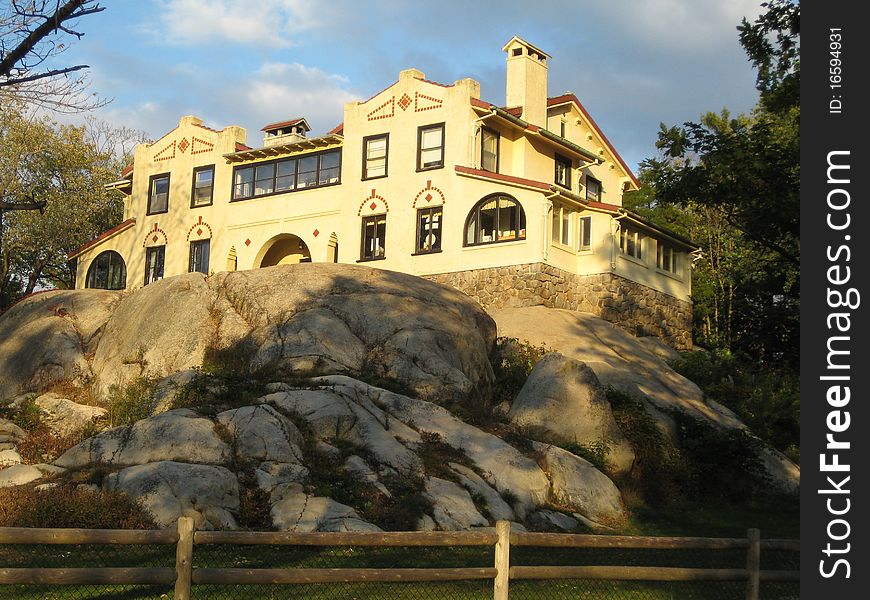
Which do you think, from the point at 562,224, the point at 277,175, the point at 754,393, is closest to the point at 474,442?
the point at 754,393

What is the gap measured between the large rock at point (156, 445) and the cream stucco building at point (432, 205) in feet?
63.6

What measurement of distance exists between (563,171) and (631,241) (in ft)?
18.8

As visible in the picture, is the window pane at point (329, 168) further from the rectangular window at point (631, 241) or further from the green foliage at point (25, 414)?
the green foliage at point (25, 414)

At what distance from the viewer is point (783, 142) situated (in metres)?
25.5

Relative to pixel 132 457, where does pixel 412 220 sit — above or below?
above

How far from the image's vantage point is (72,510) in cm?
1708

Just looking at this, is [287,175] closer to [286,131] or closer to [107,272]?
[286,131]

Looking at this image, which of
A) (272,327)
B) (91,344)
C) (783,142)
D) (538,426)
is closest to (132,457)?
(272,327)

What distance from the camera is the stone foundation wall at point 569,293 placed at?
124 ft

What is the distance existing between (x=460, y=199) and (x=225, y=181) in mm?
13319

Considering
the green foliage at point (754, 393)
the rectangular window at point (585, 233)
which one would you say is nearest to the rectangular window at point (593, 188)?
the rectangular window at point (585, 233)

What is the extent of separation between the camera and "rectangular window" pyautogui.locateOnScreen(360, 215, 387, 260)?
138 ft

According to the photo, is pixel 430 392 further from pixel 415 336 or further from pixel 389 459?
pixel 389 459

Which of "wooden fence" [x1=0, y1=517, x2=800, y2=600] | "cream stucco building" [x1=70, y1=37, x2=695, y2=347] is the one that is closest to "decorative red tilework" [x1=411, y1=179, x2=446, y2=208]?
"cream stucco building" [x1=70, y1=37, x2=695, y2=347]
